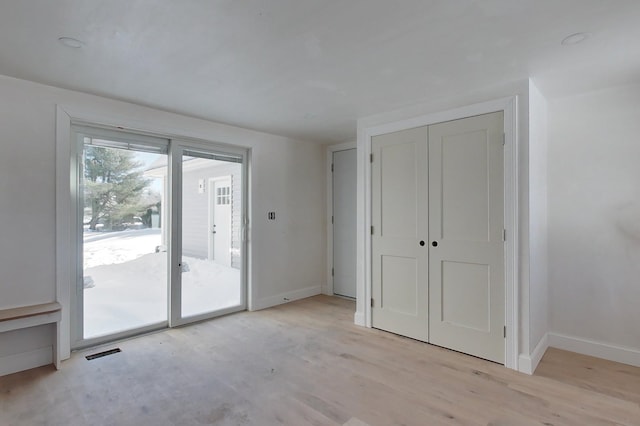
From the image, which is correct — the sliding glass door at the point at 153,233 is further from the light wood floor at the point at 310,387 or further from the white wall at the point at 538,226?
the white wall at the point at 538,226

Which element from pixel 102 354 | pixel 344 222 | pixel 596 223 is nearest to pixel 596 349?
pixel 596 223

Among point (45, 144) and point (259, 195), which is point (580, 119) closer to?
point (259, 195)

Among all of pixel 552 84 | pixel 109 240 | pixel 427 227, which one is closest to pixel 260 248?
pixel 109 240

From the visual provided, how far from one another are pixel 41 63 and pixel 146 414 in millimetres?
2622

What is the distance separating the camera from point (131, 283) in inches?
141

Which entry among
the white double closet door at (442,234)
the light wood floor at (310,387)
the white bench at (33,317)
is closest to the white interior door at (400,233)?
the white double closet door at (442,234)

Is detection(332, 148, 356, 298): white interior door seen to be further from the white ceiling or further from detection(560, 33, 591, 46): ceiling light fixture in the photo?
detection(560, 33, 591, 46): ceiling light fixture

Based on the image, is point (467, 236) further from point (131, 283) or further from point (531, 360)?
point (131, 283)

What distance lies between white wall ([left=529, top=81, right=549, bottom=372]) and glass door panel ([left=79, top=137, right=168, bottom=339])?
12.2ft

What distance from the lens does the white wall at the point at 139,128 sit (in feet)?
9.09

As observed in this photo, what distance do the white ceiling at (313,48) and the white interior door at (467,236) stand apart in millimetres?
483

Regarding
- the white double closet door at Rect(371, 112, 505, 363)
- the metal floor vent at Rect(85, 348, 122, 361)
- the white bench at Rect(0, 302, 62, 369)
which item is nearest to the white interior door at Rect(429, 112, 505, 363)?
the white double closet door at Rect(371, 112, 505, 363)

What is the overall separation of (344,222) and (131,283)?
3.02m

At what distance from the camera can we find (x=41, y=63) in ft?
8.11
